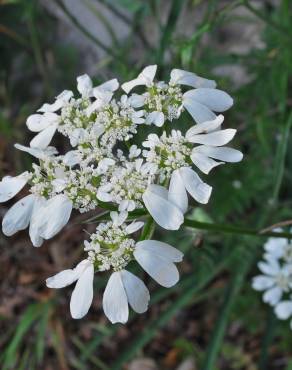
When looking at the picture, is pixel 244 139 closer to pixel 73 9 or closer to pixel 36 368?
pixel 73 9

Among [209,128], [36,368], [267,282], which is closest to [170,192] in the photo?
[209,128]

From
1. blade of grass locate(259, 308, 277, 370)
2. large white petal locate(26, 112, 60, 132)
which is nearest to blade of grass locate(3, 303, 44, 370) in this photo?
blade of grass locate(259, 308, 277, 370)

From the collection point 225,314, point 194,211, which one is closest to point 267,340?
point 225,314

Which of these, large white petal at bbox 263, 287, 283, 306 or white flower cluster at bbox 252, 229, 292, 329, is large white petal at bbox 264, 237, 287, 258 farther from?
large white petal at bbox 263, 287, 283, 306

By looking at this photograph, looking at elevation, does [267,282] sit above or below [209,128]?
below

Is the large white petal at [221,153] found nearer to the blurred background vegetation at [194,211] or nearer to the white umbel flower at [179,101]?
the white umbel flower at [179,101]

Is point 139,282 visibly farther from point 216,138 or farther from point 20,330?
point 20,330
